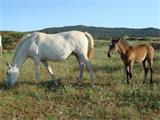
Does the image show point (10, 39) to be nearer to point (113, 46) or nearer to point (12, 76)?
point (12, 76)

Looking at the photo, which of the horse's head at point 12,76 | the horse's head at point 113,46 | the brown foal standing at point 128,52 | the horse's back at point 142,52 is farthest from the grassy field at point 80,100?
the horse's head at point 113,46

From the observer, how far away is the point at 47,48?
10.9 metres

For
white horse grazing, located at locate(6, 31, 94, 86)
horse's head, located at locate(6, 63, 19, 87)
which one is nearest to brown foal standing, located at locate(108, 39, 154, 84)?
white horse grazing, located at locate(6, 31, 94, 86)

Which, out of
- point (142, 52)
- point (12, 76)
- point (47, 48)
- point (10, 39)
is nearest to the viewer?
point (12, 76)

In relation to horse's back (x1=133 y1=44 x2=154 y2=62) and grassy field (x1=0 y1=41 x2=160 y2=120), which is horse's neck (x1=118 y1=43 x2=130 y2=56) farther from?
grassy field (x1=0 y1=41 x2=160 y2=120)

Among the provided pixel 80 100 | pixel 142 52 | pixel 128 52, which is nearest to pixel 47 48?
pixel 128 52

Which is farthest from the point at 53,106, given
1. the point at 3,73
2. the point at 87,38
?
the point at 3,73

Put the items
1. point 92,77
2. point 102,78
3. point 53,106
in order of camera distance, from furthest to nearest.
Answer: point 102,78, point 92,77, point 53,106

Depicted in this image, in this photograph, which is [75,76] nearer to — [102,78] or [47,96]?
[102,78]

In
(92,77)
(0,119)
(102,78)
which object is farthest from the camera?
(102,78)

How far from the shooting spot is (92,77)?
10.9m

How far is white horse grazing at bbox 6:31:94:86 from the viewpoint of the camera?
10.8m

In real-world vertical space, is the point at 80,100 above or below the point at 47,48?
below

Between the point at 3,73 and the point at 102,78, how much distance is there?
3.57 meters
